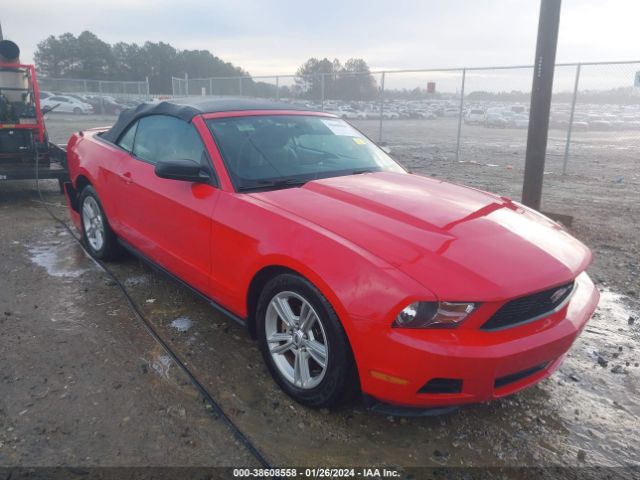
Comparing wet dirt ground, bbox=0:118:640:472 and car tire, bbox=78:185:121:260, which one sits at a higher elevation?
car tire, bbox=78:185:121:260

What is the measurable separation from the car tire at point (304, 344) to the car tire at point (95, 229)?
246cm

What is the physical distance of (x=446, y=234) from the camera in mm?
2611

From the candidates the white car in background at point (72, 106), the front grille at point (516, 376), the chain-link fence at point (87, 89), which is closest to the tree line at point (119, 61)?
the chain-link fence at point (87, 89)

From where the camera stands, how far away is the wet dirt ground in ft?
8.13

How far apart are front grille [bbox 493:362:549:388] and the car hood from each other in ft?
1.32

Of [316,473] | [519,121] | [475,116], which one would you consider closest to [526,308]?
[316,473]

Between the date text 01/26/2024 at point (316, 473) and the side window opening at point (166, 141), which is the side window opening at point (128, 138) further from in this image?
the date text 01/26/2024 at point (316, 473)

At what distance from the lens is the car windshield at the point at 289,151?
336cm

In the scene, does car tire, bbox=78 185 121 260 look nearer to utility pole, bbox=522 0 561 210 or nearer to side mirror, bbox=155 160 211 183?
side mirror, bbox=155 160 211 183

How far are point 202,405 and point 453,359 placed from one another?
1.43m

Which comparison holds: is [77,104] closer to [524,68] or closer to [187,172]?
[524,68]

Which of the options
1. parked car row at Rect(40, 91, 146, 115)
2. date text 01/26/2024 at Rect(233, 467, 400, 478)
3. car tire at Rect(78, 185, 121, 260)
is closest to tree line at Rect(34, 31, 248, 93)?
parked car row at Rect(40, 91, 146, 115)

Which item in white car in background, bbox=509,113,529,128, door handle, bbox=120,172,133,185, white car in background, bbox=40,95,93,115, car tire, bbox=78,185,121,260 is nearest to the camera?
door handle, bbox=120,172,133,185

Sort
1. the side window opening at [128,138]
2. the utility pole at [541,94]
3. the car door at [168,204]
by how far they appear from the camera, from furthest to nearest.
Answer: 1. the utility pole at [541,94]
2. the side window opening at [128,138]
3. the car door at [168,204]
